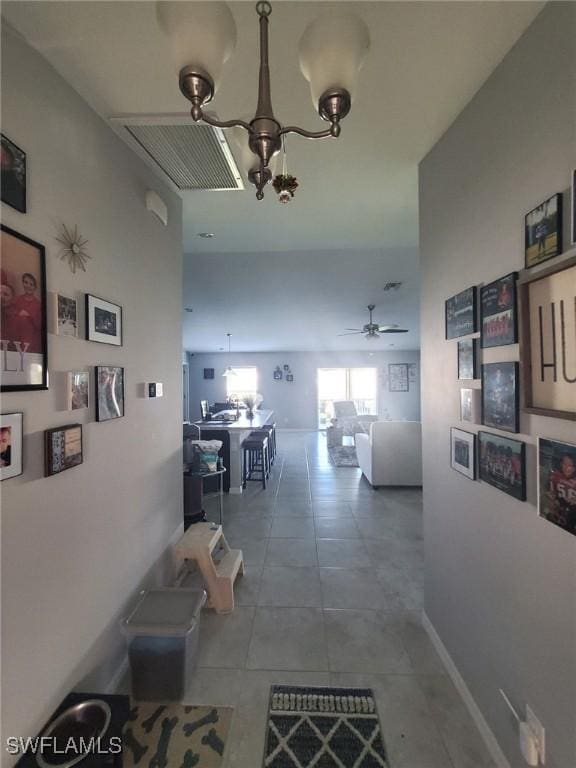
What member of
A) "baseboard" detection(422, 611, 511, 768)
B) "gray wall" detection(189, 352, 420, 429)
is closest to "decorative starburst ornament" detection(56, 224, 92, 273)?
"baseboard" detection(422, 611, 511, 768)

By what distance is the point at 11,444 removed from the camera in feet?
3.28

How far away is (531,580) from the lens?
1.05 metres

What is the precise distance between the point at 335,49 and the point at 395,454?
4130 mm

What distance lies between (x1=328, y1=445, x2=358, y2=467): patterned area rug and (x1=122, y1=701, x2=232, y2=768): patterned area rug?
172 inches

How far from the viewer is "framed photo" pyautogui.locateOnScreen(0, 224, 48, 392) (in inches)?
39.2

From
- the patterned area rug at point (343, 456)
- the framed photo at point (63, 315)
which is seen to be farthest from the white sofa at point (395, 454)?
the framed photo at point (63, 315)

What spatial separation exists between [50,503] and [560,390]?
1.75 meters

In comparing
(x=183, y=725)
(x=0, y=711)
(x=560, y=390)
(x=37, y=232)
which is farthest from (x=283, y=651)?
(x=37, y=232)

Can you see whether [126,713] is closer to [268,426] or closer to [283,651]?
[283,651]

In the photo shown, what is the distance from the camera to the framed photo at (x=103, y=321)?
4.48ft

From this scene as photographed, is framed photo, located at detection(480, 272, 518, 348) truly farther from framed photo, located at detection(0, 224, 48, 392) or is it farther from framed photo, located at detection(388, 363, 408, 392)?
framed photo, located at detection(388, 363, 408, 392)

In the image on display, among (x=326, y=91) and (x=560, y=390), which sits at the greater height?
(x=326, y=91)

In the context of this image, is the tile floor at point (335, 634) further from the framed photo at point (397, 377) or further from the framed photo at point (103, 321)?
the framed photo at point (397, 377)

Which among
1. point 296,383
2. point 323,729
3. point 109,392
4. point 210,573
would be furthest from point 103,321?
point 296,383
